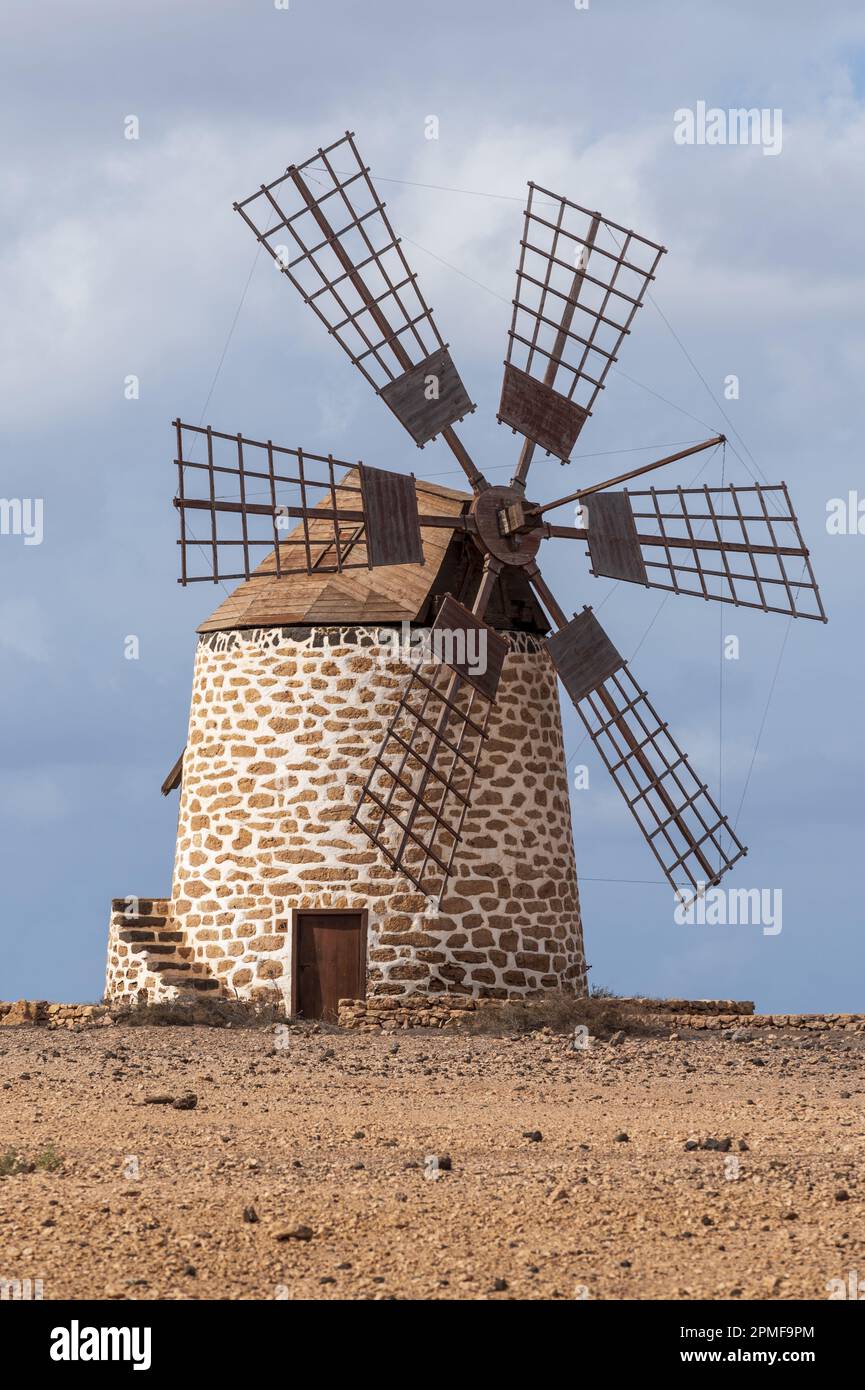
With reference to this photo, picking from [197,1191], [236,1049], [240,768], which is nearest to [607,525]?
[240,768]

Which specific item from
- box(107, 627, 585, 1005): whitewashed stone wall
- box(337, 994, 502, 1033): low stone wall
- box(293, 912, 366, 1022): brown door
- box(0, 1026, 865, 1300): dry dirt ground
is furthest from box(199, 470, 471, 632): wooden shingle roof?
box(0, 1026, 865, 1300): dry dirt ground

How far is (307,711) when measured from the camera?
18.3 m

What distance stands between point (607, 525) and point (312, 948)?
559 cm

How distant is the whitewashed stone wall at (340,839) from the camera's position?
58.7ft

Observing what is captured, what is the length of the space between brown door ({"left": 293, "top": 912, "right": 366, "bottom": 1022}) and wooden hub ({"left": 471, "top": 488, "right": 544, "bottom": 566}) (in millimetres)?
4153

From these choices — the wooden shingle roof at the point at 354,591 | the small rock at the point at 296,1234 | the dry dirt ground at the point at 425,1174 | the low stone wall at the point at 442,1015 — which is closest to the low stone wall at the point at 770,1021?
the low stone wall at the point at 442,1015

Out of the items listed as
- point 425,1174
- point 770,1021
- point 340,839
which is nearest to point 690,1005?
point 770,1021

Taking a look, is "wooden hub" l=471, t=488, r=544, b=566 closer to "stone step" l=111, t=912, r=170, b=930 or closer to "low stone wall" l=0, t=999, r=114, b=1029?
"stone step" l=111, t=912, r=170, b=930

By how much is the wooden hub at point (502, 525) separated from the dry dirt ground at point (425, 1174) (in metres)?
5.63

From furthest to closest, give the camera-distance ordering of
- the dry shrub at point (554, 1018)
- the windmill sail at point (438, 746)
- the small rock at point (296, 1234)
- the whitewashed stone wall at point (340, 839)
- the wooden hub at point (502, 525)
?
the wooden hub at point (502, 525), the whitewashed stone wall at point (340, 839), the windmill sail at point (438, 746), the dry shrub at point (554, 1018), the small rock at point (296, 1234)

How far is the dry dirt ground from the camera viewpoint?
6.99 metres

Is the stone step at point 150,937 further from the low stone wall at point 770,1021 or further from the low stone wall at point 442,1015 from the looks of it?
the low stone wall at point 770,1021

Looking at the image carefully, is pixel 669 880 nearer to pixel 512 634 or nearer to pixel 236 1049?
pixel 512 634

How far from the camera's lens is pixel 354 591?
18688mm
